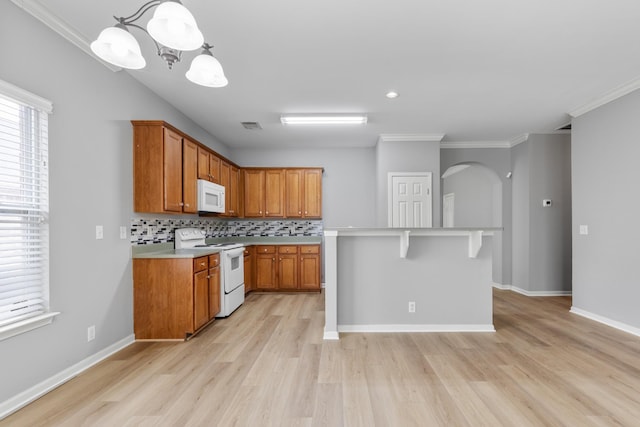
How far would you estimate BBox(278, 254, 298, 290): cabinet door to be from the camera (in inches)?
212

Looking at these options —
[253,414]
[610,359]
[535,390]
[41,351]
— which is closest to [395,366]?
[535,390]

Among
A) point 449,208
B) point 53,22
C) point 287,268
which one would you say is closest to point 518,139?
point 449,208

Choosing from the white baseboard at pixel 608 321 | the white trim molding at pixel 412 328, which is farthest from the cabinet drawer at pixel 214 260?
the white baseboard at pixel 608 321

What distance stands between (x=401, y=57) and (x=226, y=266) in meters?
3.12

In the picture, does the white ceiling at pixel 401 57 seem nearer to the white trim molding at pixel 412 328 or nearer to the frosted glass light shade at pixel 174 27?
the frosted glass light shade at pixel 174 27

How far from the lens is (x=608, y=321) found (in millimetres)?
3553

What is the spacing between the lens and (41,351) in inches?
84.6

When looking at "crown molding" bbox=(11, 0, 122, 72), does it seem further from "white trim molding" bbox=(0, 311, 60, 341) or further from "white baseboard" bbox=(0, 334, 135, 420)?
"white baseboard" bbox=(0, 334, 135, 420)

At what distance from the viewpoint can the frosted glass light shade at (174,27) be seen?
4.70 ft

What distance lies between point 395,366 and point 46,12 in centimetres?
372

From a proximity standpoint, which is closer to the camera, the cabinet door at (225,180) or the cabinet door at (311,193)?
the cabinet door at (225,180)

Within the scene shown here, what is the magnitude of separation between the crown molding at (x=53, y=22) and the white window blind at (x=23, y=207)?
577 millimetres

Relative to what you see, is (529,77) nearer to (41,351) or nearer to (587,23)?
(587,23)

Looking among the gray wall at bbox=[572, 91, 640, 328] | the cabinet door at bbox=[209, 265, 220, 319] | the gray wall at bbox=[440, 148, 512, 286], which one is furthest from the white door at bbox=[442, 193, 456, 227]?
the cabinet door at bbox=[209, 265, 220, 319]
